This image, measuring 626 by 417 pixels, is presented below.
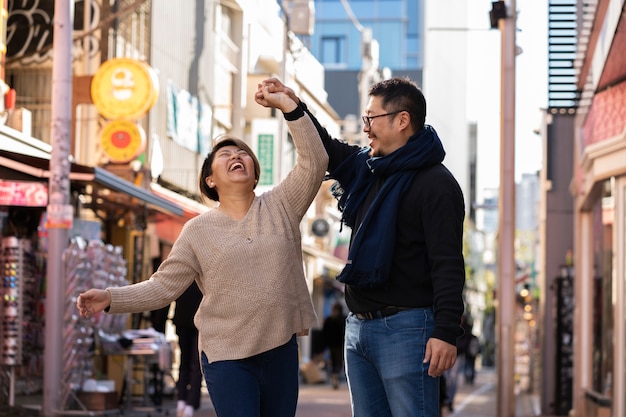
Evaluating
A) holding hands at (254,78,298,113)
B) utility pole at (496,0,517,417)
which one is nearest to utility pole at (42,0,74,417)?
utility pole at (496,0,517,417)

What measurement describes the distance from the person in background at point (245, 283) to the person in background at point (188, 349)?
622 cm

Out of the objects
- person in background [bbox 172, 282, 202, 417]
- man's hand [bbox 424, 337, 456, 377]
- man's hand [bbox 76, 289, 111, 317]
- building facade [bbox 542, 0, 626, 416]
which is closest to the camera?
man's hand [bbox 424, 337, 456, 377]

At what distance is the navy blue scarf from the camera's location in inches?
218

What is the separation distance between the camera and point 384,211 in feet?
18.4

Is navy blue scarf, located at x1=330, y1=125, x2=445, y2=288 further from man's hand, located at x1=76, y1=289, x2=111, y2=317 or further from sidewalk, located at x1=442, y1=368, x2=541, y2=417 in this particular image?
sidewalk, located at x1=442, y1=368, x2=541, y2=417

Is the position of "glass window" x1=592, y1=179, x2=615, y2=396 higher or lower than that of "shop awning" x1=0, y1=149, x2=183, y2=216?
lower

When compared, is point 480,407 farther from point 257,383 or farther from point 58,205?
point 257,383

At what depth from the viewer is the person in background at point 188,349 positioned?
12695 mm

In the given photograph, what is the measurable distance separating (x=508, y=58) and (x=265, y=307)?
47.0ft

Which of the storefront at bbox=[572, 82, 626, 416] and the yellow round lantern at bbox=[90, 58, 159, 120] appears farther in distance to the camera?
the yellow round lantern at bbox=[90, 58, 159, 120]

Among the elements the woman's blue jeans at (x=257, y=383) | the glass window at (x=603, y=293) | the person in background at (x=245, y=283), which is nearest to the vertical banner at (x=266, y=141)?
the glass window at (x=603, y=293)

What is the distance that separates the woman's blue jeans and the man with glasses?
1.02 feet

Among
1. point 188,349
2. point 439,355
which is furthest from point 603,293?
point 439,355

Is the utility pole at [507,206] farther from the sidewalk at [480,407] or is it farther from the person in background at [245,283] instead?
the person in background at [245,283]
